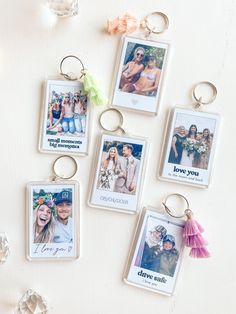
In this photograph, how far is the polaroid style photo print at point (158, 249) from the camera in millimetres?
775

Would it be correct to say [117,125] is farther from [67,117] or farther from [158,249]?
[158,249]

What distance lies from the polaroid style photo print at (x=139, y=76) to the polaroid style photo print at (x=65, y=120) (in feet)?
0.20

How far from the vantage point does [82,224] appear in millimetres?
782

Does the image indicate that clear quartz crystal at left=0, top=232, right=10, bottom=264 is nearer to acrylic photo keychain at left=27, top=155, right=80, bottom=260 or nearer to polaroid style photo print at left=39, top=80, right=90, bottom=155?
acrylic photo keychain at left=27, top=155, right=80, bottom=260

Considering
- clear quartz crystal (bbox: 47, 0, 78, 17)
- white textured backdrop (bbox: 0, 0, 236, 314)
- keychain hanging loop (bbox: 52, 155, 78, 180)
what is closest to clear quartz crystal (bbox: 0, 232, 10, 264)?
white textured backdrop (bbox: 0, 0, 236, 314)

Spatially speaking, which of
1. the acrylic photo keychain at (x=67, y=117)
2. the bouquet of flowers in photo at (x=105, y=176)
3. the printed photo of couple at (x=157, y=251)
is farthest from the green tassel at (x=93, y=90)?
the printed photo of couple at (x=157, y=251)

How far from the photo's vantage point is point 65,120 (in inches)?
30.5

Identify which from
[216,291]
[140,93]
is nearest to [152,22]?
[140,93]

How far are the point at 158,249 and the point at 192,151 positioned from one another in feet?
0.58

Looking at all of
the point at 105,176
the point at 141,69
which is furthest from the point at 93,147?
the point at 141,69

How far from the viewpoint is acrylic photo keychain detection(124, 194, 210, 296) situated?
2.54ft

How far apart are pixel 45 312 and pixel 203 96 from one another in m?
0.46

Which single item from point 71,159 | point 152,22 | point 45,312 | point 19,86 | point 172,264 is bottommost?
point 45,312

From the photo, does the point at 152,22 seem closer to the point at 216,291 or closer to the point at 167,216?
the point at 167,216
